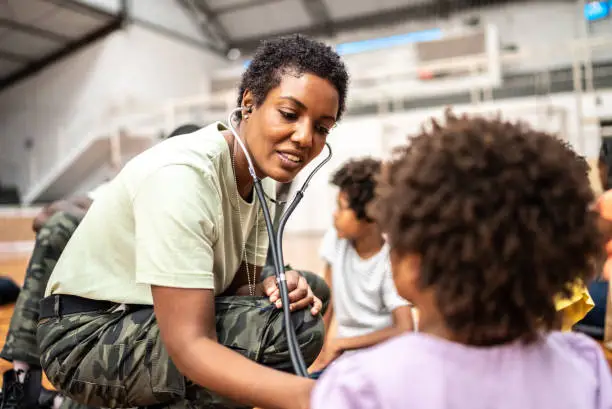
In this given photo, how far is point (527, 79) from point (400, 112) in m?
2.06

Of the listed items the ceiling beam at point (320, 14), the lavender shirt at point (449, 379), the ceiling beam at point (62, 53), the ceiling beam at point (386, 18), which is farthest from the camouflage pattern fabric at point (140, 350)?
the ceiling beam at point (320, 14)

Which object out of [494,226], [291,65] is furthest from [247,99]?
[494,226]

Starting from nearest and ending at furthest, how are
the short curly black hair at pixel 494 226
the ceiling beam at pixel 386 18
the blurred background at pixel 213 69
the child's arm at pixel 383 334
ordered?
the short curly black hair at pixel 494 226 → the child's arm at pixel 383 334 → the blurred background at pixel 213 69 → the ceiling beam at pixel 386 18

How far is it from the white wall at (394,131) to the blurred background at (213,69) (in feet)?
0.09

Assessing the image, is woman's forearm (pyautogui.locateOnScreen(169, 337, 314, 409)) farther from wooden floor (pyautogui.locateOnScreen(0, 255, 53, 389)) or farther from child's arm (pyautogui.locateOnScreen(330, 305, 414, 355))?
wooden floor (pyautogui.locateOnScreen(0, 255, 53, 389))

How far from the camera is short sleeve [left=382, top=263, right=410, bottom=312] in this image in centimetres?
150

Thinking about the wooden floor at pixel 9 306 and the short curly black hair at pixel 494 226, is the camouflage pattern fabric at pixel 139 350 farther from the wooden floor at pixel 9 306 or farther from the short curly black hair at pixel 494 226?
the wooden floor at pixel 9 306

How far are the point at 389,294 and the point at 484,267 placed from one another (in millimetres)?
1086

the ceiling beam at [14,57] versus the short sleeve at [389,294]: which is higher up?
the ceiling beam at [14,57]

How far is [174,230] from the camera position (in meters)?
0.76

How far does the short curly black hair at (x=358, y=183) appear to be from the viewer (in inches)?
63.4

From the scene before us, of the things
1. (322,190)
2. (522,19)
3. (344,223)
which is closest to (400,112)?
(322,190)

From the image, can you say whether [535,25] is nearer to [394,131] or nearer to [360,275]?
[394,131]

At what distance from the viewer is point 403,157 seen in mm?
546
